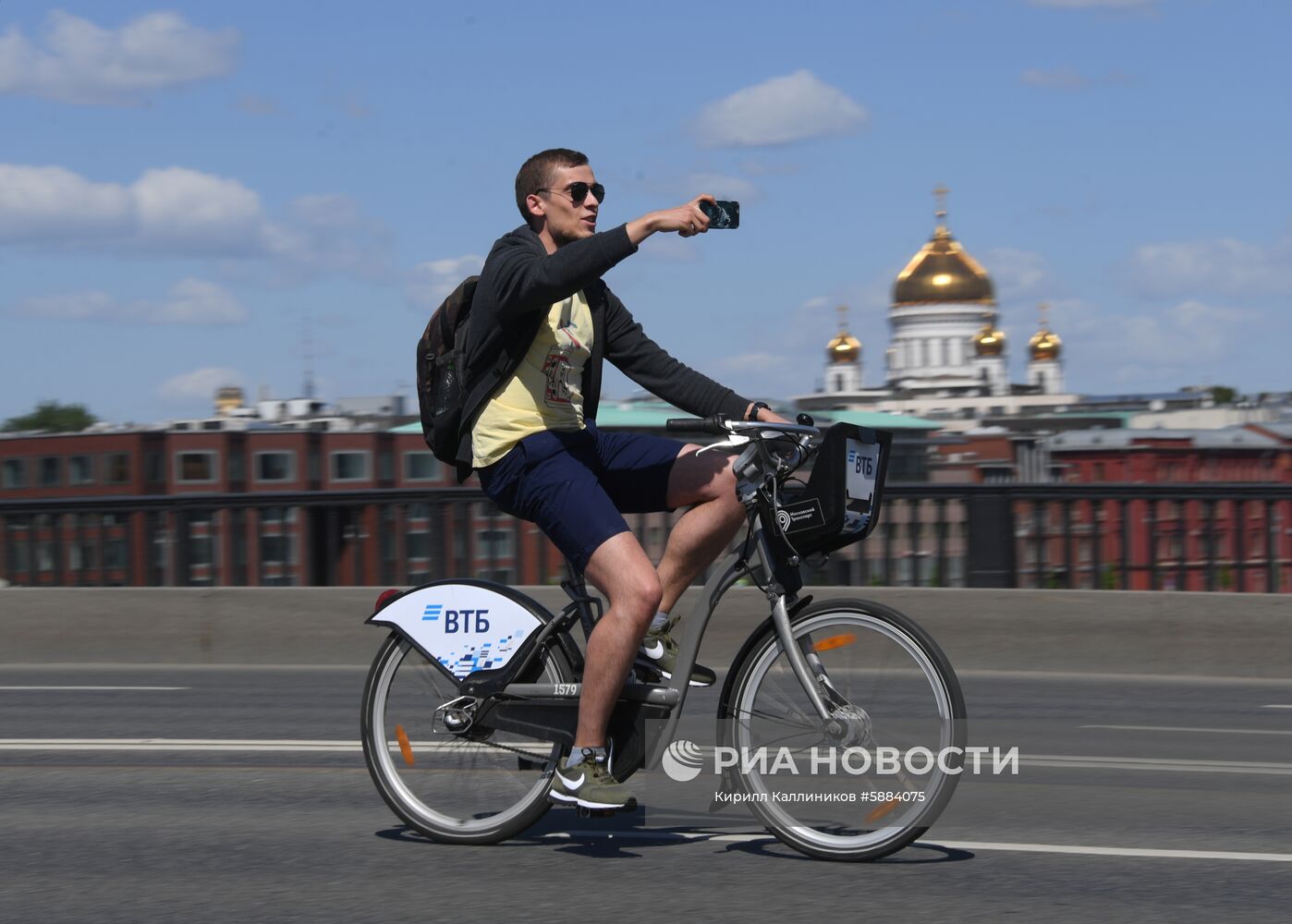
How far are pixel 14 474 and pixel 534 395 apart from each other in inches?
2581

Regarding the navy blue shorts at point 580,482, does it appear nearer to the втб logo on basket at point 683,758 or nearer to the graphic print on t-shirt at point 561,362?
the graphic print on t-shirt at point 561,362

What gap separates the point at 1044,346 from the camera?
198375mm

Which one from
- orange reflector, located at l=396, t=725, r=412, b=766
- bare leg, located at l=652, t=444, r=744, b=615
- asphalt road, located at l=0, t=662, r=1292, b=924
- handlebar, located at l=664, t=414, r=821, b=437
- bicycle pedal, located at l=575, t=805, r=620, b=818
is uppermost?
handlebar, located at l=664, t=414, r=821, b=437

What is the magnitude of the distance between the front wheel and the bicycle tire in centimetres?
57

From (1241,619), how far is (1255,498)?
3.52ft

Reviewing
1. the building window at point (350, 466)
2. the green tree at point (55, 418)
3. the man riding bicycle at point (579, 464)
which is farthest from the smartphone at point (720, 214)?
the green tree at point (55, 418)

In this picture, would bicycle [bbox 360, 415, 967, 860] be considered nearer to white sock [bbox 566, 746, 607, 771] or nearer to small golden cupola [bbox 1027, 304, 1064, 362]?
white sock [bbox 566, 746, 607, 771]

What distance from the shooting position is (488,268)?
517cm

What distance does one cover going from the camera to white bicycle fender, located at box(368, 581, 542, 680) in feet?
18.4

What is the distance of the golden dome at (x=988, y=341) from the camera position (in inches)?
6865

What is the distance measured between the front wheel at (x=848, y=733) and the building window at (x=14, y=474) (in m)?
64.4

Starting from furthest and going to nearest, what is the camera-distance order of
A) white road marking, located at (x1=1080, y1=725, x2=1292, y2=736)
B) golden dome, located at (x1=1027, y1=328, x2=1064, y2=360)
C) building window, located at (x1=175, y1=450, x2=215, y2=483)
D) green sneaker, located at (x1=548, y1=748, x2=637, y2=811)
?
golden dome, located at (x1=1027, y1=328, x2=1064, y2=360) → building window, located at (x1=175, y1=450, x2=215, y2=483) → white road marking, located at (x1=1080, y1=725, x2=1292, y2=736) → green sneaker, located at (x1=548, y1=748, x2=637, y2=811)

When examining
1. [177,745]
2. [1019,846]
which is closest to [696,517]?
[1019,846]

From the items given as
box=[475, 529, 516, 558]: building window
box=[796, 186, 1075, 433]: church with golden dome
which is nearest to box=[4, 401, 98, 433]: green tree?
box=[796, 186, 1075, 433]: church with golden dome
